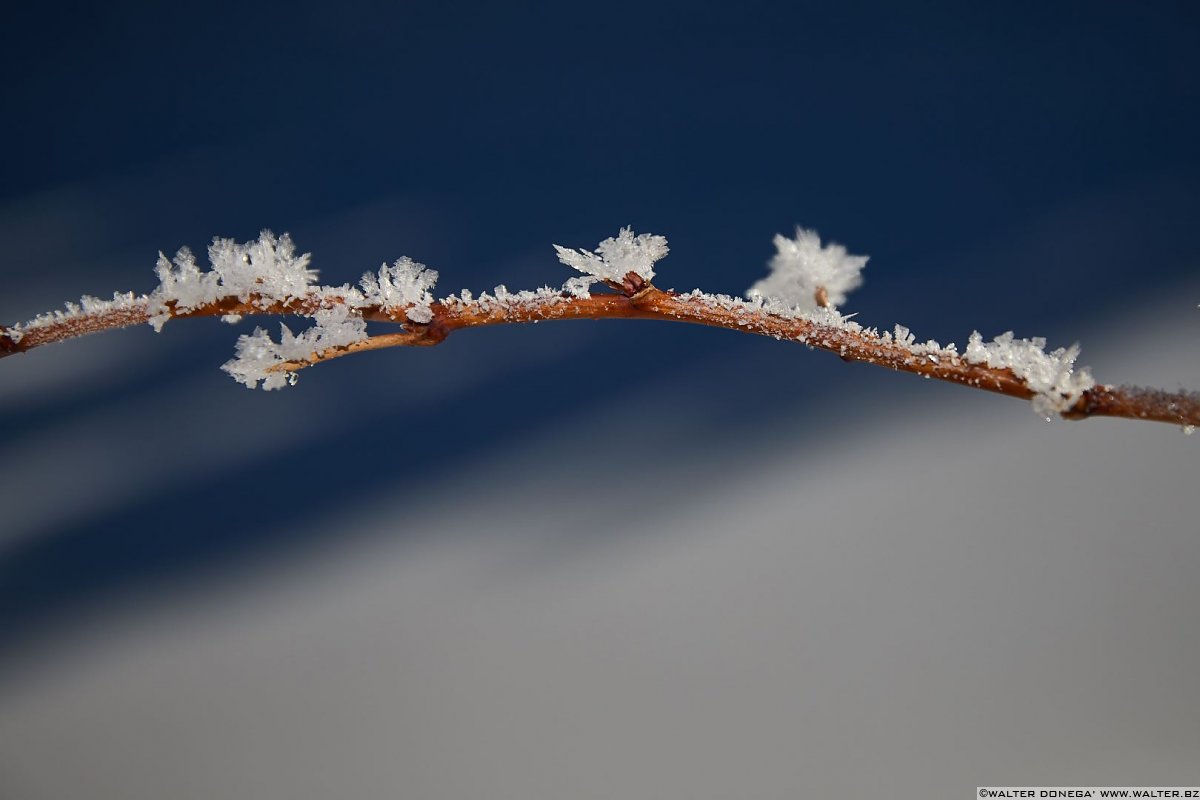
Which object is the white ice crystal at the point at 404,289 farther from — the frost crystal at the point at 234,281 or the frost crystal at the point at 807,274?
the frost crystal at the point at 807,274

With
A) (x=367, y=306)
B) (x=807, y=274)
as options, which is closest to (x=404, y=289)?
(x=367, y=306)

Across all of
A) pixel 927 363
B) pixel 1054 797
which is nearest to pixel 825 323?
pixel 927 363

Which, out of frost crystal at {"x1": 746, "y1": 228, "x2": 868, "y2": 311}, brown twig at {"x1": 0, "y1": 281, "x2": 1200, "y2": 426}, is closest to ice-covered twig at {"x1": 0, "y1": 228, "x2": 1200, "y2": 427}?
brown twig at {"x1": 0, "y1": 281, "x2": 1200, "y2": 426}

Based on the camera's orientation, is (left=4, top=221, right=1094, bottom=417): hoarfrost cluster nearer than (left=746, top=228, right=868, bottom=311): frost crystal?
Yes

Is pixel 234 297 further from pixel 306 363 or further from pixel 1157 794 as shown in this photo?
pixel 1157 794

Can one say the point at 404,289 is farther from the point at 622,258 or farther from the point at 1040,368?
the point at 1040,368

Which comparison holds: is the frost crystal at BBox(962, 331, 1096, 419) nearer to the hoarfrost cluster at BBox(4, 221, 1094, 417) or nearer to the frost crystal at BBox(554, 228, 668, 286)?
the hoarfrost cluster at BBox(4, 221, 1094, 417)
